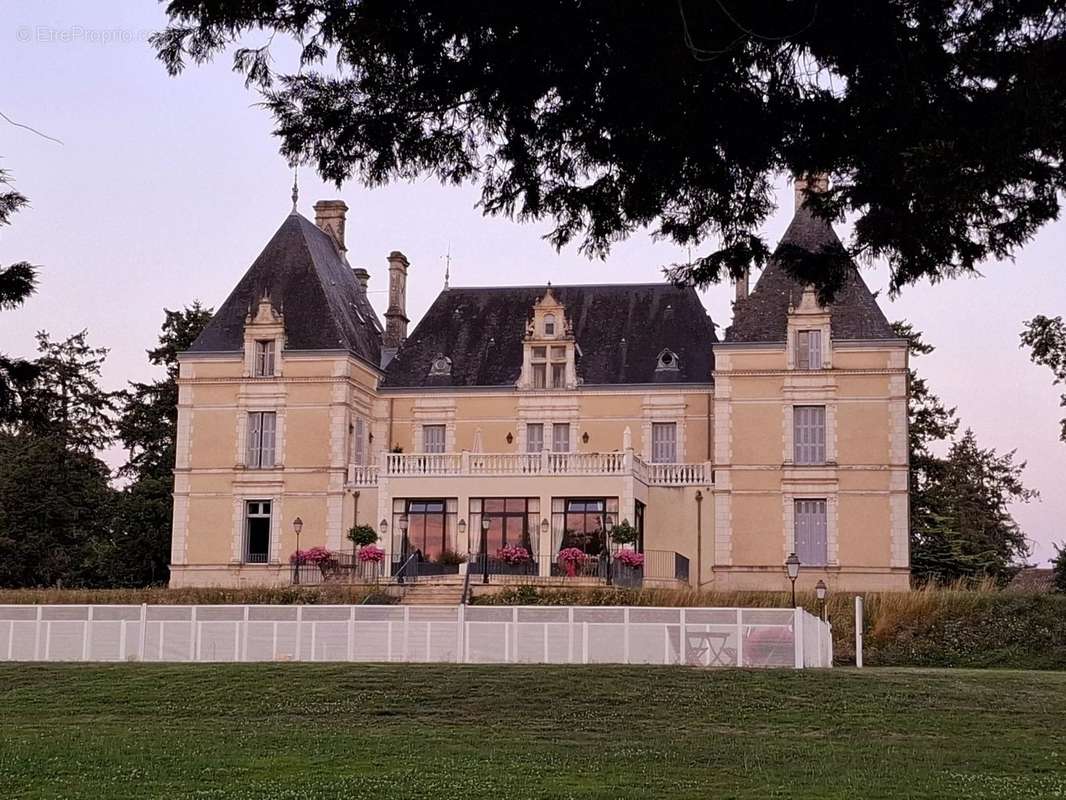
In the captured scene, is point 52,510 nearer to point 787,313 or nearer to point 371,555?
point 371,555

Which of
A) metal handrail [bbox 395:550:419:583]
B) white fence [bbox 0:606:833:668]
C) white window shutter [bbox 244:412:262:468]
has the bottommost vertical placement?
white fence [bbox 0:606:833:668]

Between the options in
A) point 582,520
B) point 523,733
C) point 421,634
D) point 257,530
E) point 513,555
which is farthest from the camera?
point 257,530

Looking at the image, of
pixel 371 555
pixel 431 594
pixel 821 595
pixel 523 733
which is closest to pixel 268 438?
pixel 371 555

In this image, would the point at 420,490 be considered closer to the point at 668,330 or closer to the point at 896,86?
the point at 668,330

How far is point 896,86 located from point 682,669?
16.1 meters

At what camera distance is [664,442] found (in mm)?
41500

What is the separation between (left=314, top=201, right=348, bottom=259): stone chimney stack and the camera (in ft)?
160

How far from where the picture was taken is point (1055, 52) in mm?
7473

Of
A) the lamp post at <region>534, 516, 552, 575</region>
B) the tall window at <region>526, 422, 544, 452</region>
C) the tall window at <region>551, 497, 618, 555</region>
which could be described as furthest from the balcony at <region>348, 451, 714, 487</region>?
the tall window at <region>526, 422, 544, 452</region>

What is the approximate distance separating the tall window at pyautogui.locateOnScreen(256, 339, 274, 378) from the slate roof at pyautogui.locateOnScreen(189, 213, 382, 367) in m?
0.52

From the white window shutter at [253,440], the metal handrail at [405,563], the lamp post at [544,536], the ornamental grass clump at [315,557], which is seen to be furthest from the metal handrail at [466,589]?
the white window shutter at [253,440]

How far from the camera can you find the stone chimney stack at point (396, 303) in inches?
1831

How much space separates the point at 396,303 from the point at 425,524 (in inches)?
386

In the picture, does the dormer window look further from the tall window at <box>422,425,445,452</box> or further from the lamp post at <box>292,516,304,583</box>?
the lamp post at <box>292,516,304,583</box>
